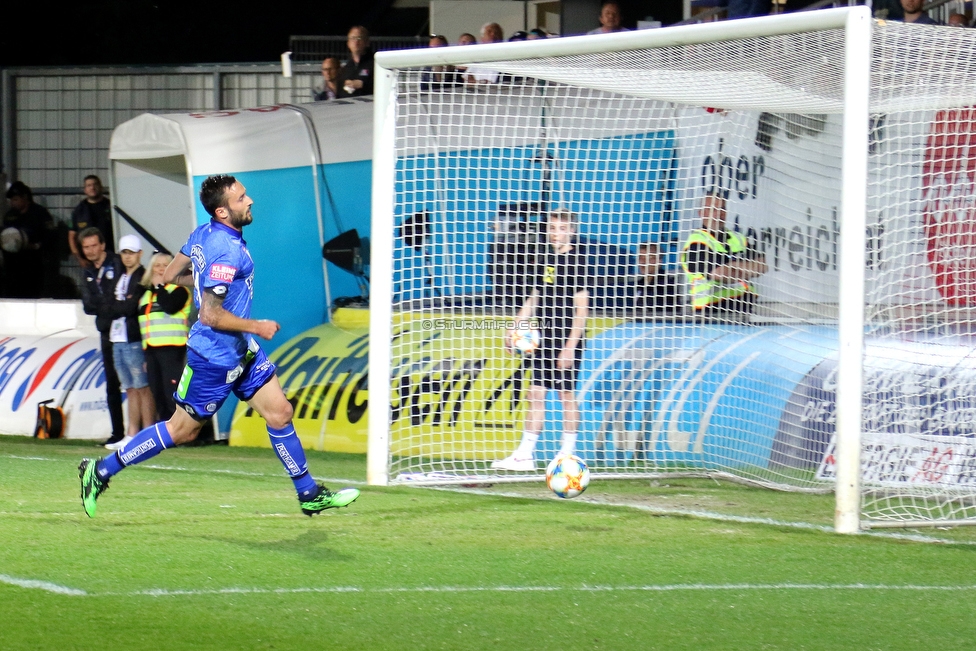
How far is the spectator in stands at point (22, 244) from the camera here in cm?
1645

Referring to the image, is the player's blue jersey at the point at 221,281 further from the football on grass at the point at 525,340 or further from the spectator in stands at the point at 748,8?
the spectator in stands at the point at 748,8

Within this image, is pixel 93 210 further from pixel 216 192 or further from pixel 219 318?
pixel 219 318

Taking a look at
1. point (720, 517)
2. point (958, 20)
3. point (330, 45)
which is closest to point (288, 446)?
point (720, 517)

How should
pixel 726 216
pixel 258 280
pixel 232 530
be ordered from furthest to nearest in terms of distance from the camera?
pixel 258 280 → pixel 726 216 → pixel 232 530

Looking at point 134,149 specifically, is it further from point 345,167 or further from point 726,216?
point 726,216

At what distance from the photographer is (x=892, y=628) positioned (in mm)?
4793

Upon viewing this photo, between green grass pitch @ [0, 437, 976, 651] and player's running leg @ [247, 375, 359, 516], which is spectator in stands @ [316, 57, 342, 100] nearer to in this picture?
green grass pitch @ [0, 437, 976, 651]

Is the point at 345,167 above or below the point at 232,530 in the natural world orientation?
above

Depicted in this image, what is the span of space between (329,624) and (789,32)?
12.7ft

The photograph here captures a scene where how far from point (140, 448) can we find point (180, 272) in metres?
0.95

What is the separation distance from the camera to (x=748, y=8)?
12008mm

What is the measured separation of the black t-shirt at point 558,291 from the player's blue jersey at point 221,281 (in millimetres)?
Result: 2965

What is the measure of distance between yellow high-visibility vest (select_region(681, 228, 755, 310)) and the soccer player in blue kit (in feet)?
11.4

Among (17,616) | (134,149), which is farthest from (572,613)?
(134,149)
